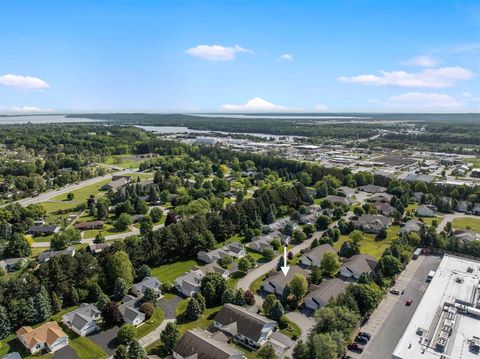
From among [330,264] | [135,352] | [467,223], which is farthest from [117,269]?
[467,223]

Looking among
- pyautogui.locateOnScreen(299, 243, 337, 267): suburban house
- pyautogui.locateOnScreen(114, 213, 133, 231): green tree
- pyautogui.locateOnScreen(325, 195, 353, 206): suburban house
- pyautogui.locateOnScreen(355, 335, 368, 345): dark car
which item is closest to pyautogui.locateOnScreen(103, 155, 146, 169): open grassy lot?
pyautogui.locateOnScreen(114, 213, 133, 231): green tree

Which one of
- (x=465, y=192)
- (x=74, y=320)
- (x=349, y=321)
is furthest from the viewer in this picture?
(x=465, y=192)

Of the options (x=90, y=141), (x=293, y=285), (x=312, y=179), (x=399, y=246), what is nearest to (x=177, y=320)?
(x=293, y=285)

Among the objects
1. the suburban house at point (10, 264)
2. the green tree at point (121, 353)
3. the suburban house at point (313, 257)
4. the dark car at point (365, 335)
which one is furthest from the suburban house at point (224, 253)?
the suburban house at point (10, 264)

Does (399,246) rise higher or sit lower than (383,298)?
higher

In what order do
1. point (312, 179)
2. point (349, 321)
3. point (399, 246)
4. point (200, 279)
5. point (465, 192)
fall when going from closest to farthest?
point (349, 321), point (200, 279), point (399, 246), point (465, 192), point (312, 179)

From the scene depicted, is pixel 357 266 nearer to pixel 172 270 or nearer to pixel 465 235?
pixel 465 235

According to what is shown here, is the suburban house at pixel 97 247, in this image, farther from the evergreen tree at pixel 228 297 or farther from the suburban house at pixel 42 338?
the evergreen tree at pixel 228 297

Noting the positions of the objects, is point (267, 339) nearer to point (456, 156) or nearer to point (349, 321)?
point (349, 321)
